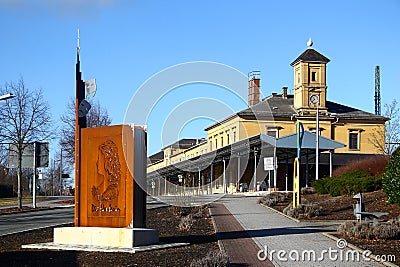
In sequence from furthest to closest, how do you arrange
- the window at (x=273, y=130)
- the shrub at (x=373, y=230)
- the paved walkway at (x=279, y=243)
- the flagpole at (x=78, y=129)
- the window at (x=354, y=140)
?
the window at (x=354, y=140) → the window at (x=273, y=130) → the flagpole at (x=78, y=129) → the shrub at (x=373, y=230) → the paved walkway at (x=279, y=243)

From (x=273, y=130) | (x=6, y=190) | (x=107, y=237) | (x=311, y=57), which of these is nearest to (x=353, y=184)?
(x=107, y=237)

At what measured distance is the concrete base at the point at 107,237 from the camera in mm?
15844

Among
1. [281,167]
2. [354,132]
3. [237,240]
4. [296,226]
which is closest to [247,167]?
[281,167]

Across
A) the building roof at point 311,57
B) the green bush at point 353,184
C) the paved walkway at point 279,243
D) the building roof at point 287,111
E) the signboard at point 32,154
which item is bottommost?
the paved walkway at point 279,243

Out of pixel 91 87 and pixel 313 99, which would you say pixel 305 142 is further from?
pixel 91 87

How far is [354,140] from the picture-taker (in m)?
77.6

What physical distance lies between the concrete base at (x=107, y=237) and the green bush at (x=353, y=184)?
53.7ft

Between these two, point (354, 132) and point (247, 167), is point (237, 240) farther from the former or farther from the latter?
point (354, 132)

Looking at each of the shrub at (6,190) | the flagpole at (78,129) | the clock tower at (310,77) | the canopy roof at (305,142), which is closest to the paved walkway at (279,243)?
the flagpole at (78,129)

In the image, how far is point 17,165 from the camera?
41.6 meters

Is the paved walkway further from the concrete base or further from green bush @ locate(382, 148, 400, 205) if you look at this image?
green bush @ locate(382, 148, 400, 205)

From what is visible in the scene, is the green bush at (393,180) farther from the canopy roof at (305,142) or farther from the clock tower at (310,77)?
the clock tower at (310,77)

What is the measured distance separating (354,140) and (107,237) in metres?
65.1

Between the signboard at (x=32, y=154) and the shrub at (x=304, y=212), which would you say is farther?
the signboard at (x=32, y=154)
